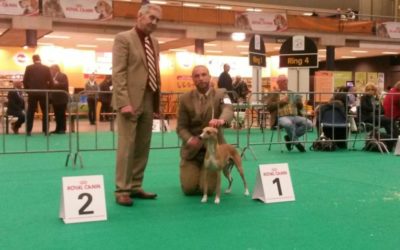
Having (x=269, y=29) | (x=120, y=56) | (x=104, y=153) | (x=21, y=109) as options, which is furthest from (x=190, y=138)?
(x=269, y=29)

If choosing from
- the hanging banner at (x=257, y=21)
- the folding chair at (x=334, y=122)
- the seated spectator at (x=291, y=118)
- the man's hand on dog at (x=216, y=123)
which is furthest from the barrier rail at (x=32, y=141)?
the hanging banner at (x=257, y=21)

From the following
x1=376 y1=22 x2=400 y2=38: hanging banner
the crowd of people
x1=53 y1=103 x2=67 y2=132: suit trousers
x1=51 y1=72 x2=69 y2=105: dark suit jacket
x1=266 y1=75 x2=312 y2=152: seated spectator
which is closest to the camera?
x1=266 y1=75 x2=312 y2=152: seated spectator

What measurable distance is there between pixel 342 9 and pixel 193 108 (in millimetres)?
24237

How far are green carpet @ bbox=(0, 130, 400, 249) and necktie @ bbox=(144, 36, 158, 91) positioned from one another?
40.2 inches

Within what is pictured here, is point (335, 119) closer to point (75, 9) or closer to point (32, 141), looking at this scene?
point (32, 141)

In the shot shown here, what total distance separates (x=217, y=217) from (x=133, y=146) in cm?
95

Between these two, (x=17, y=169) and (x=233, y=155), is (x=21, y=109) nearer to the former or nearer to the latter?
(x=17, y=169)

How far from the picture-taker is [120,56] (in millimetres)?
4039

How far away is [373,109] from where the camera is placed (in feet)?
28.0

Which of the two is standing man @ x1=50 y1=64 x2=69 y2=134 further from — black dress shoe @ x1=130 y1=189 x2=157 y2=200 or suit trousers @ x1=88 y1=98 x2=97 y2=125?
black dress shoe @ x1=130 y1=189 x2=157 y2=200

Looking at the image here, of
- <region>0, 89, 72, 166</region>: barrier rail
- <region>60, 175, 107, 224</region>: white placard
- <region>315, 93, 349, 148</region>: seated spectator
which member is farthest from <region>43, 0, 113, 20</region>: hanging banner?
<region>60, 175, 107, 224</region>: white placard

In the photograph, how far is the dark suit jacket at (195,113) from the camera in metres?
4.52

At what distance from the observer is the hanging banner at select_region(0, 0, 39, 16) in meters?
14.6

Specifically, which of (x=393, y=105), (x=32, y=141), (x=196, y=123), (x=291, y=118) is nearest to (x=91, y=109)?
(x=32, y=141)
